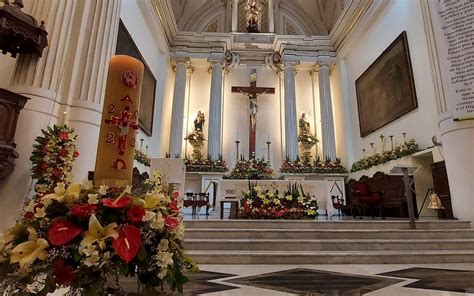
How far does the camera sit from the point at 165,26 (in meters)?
11.1

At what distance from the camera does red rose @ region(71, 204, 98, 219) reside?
0.99m

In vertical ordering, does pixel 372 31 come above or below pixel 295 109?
above

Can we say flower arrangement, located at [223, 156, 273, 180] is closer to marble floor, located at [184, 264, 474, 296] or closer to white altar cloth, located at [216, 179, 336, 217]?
white altar cloth, located at [216, 179, 336, 217]

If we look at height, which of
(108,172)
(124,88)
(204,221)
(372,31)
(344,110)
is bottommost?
(204,221)

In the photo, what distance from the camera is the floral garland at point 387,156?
7.23 m

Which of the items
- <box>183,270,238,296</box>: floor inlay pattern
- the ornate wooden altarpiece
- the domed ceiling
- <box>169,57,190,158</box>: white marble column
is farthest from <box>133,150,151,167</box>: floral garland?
the domed ceiling

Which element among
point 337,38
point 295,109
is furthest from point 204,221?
point 337,38

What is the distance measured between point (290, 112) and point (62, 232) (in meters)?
11.4

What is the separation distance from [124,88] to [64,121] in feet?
14.5

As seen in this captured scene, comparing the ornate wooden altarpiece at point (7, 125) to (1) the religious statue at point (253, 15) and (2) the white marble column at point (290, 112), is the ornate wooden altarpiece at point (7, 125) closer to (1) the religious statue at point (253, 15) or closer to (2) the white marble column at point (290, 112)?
(2) the white marble column at point (290, 112)

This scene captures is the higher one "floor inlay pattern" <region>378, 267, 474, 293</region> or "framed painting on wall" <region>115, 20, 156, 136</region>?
"framed painting on wall" <region>115, 20, 156, 136</region>

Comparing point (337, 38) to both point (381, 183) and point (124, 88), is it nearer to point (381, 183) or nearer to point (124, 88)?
point (381, 183)

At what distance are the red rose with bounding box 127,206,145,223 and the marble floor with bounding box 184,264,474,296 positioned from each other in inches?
47.3

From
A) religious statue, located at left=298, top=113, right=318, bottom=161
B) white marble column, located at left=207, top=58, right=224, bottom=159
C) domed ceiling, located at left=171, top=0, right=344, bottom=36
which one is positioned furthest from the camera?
domed ceiling, located at left=171, top=0, right=344, bottom=36
